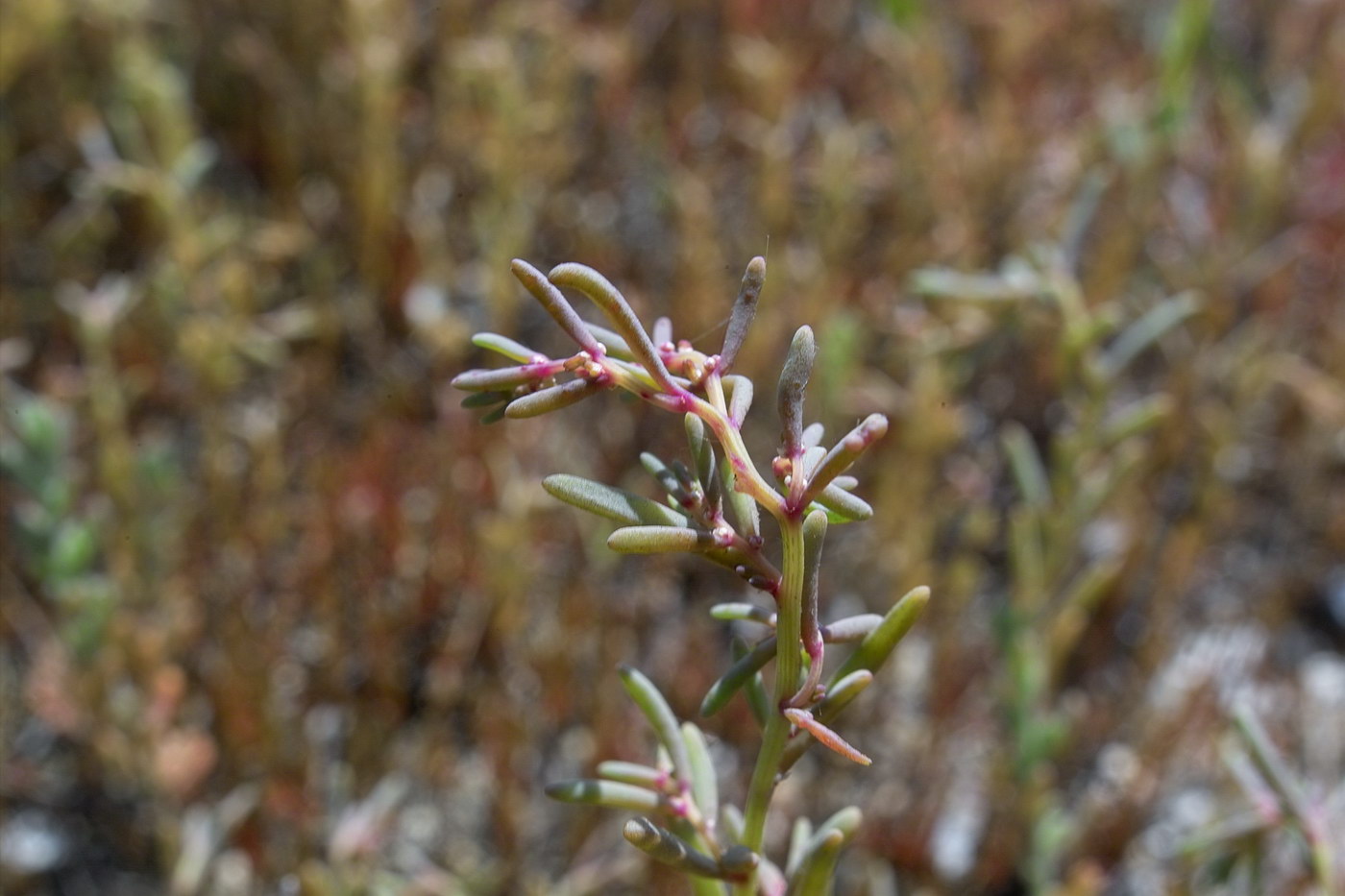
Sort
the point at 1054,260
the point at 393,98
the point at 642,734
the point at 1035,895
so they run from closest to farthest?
the point at 1035,895
the point at 1054,260
the point at 642,734
the point at 393,98

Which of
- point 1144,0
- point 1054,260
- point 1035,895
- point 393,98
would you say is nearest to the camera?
point 1035,895

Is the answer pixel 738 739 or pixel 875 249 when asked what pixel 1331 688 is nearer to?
pixel 738 739

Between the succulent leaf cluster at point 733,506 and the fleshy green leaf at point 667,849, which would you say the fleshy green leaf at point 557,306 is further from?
the fleshy green leaf at point 667,849

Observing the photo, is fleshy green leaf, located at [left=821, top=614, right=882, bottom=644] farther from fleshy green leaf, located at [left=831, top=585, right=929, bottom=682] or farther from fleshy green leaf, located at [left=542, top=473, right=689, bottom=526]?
fleshy green leaf, located at [left=542, top=473, right=689, bottom=526]

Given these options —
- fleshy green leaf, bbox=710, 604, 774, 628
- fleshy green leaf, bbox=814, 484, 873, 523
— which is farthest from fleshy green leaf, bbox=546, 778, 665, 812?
fleshy green leaf, bbox=814, 484, 873, 523

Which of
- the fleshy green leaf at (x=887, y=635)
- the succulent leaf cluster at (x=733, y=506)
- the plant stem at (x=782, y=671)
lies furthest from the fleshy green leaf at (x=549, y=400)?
the fleshy green leaf at (x=887, y=635)

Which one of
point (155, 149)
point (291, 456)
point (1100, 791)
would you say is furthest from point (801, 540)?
point (155, 149)

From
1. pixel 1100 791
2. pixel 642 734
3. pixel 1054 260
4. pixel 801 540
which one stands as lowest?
pixel 1100 791

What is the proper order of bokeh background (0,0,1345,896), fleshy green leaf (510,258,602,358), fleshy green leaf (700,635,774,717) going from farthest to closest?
bokeh background (0,0,1345,896)
fleshy green leaf (700,635,774,717)
fleshy green leaf (510,258,602,358)
